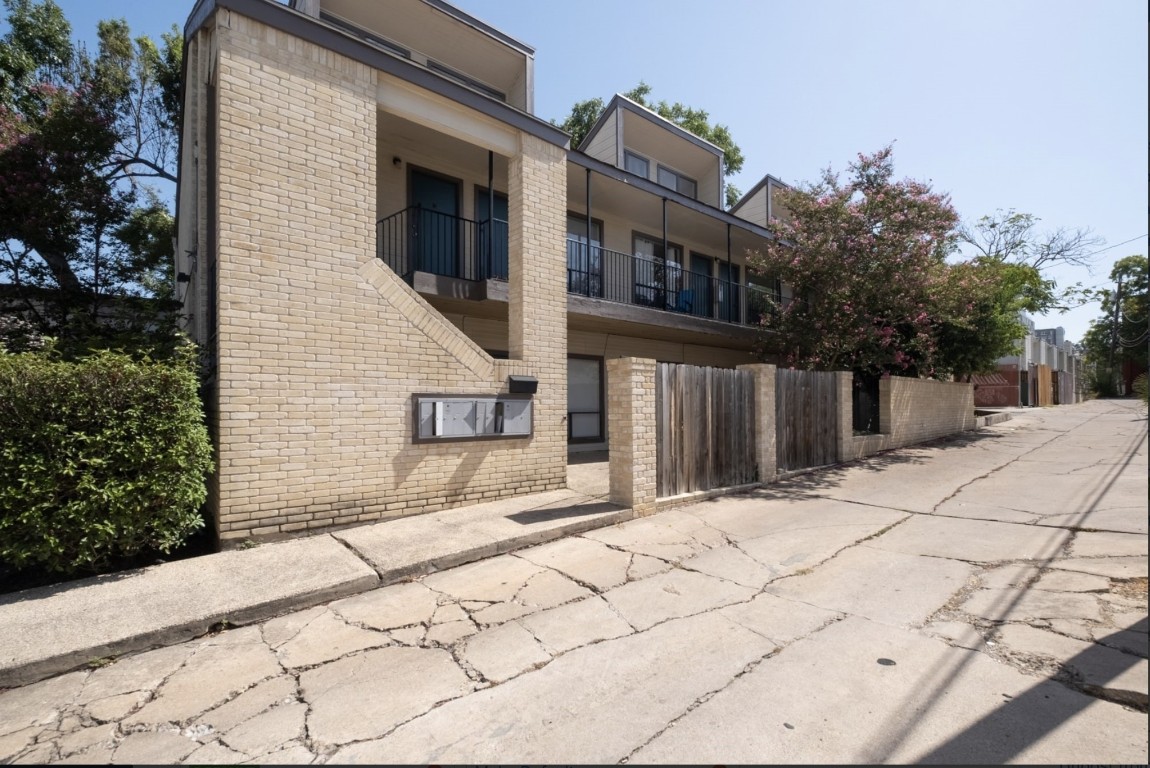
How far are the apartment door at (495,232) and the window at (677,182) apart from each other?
682 centimetres

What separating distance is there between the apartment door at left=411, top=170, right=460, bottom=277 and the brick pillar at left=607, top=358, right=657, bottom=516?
4.51 m

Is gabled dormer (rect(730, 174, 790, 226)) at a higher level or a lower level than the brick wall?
higher

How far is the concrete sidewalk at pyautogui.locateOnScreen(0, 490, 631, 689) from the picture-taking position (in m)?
3.59

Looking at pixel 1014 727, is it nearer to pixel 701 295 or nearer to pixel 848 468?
pixel 848 468

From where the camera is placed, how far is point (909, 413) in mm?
13570

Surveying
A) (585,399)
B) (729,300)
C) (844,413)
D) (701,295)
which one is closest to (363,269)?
(585,399)

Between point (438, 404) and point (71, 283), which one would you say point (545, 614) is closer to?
point (438, 404)

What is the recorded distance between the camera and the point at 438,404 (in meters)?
6.74

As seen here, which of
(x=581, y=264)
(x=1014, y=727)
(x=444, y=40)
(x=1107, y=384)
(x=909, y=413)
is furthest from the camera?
(x=909, y=413)

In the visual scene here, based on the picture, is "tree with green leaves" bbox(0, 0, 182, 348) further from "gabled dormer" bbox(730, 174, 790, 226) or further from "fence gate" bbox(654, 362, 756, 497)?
"gabled dormer" bbox(730, 174, 790, 226)

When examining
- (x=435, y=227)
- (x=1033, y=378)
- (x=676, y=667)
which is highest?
(x=435, y=227)

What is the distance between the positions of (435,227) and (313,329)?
4.78 m

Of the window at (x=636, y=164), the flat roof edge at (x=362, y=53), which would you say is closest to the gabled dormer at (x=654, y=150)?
the window at (x=636, y=164)

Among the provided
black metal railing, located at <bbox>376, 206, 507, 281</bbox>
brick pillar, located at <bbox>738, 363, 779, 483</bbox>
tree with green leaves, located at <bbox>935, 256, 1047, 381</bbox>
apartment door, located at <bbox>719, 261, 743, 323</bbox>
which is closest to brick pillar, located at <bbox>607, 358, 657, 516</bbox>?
brick pillar, located at <bbox>738, 363, 779, 483</bbox>
